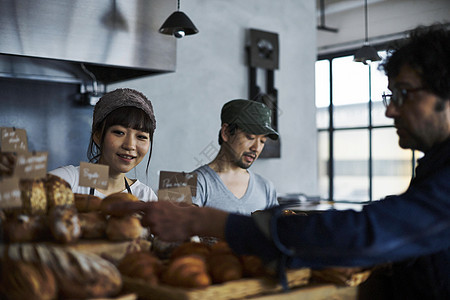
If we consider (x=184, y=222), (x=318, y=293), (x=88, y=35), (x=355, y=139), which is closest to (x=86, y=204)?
(x=184, y=222)

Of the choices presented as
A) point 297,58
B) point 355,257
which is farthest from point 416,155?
point 355,257

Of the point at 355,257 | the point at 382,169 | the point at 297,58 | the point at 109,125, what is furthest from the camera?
the point at 382,169

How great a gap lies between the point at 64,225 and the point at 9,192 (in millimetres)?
136

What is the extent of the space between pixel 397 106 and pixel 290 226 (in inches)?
17.6

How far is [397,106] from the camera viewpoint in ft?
4.08

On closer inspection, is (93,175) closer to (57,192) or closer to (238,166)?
(57,192)

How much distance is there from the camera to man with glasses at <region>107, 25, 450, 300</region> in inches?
40.5

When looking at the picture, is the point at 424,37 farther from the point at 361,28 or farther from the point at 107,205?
the point at 361,28

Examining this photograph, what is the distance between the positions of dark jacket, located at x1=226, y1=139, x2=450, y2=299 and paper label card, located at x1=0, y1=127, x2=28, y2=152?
551 millimetres

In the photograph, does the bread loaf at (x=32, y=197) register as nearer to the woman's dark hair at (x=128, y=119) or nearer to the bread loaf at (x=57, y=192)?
the bread loaf at (x=57, y=192)

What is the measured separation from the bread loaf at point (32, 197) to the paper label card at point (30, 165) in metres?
0.03

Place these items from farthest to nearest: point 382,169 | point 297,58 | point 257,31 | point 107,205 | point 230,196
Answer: point 382,169 → point 297,58 → point 257,31 → point 230,196 → point 107,205

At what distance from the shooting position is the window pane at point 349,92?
7172mm

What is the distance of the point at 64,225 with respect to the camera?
1.04 m
